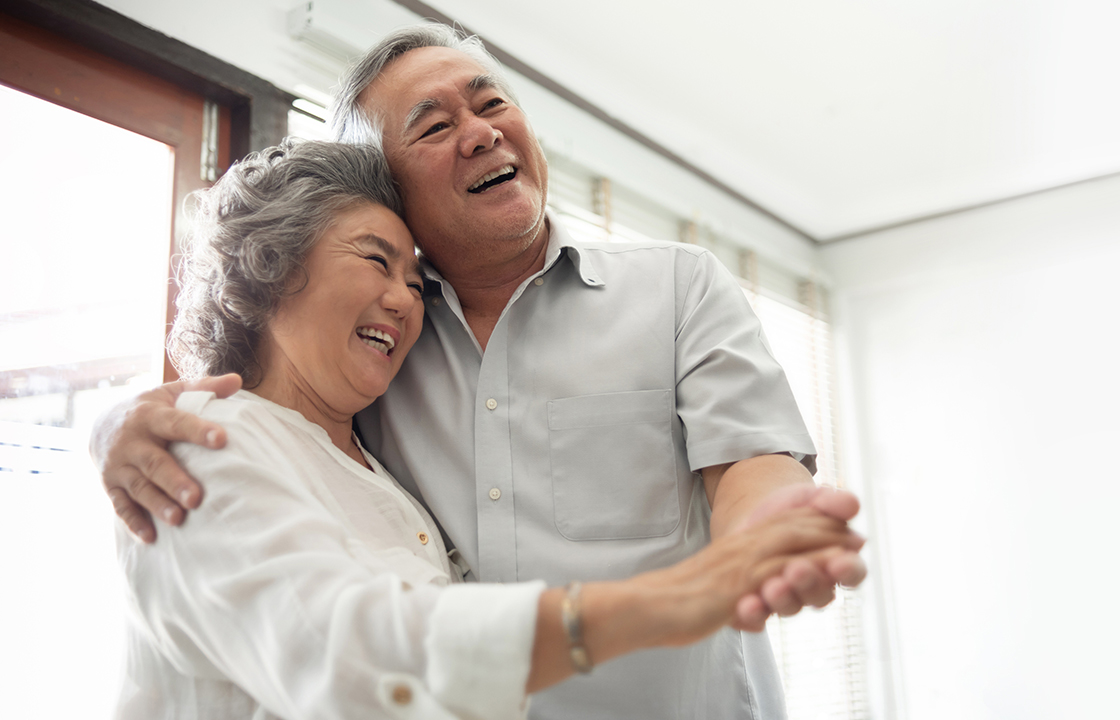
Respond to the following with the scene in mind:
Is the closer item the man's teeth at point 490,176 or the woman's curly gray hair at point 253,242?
the woman's curly gray hair at point 253,242

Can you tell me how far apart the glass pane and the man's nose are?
0.99 m

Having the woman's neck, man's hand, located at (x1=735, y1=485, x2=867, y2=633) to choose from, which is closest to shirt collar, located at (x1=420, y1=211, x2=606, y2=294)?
the woman's neck

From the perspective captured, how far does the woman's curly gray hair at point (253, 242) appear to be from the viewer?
130 centimetres

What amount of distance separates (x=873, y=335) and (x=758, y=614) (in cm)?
445

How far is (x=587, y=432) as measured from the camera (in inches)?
55.1

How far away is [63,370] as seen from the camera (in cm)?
184

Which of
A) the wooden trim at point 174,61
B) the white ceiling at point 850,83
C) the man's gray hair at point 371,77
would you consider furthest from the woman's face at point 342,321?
the white ceiling at point 850,83

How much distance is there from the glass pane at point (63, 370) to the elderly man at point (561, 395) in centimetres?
76

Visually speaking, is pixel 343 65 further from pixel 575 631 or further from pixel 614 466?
pixel 575 631

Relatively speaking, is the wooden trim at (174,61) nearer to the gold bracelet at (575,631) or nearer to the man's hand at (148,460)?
the man's hand at (148,460)

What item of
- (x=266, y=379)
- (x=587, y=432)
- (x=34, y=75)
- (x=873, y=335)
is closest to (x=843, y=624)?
(x=873, y=335)

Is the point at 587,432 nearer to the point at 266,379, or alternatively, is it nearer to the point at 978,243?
the point at 266,379

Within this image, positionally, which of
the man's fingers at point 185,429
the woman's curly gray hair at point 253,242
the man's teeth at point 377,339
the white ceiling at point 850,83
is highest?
the white ceiling at point 850,83

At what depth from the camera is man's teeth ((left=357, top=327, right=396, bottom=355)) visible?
1343mm
